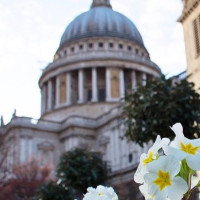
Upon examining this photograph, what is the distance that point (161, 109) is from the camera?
14672 millimetres

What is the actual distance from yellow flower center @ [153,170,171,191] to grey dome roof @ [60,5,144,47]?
65732 millimetres

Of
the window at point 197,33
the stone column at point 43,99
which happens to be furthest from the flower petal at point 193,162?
the stone column at point 43,99

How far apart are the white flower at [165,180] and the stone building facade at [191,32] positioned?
22886 millimetres

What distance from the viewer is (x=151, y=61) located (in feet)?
216

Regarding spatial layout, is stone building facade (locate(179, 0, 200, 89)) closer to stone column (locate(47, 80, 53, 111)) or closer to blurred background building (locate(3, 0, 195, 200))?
blurred background building (locate(3, 0, 195, 200))

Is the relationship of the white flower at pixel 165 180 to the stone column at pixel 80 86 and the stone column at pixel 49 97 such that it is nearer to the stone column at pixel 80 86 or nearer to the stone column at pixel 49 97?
the stone column at pixel 80 86

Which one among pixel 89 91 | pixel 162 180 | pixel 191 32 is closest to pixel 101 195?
pixel 162 180

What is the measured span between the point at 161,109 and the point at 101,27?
181ft

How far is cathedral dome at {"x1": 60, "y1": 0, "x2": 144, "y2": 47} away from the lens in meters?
67.9

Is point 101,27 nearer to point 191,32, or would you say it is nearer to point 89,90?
point 89,90

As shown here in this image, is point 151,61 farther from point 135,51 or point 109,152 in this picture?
point 109,152

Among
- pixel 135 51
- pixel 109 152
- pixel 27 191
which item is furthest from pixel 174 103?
pixel 135 51

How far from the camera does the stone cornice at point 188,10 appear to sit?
25659 mm

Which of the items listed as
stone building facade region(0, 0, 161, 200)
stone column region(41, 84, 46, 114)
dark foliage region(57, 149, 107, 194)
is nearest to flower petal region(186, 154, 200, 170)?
dark foliage region(57, 149, 107, 194)
